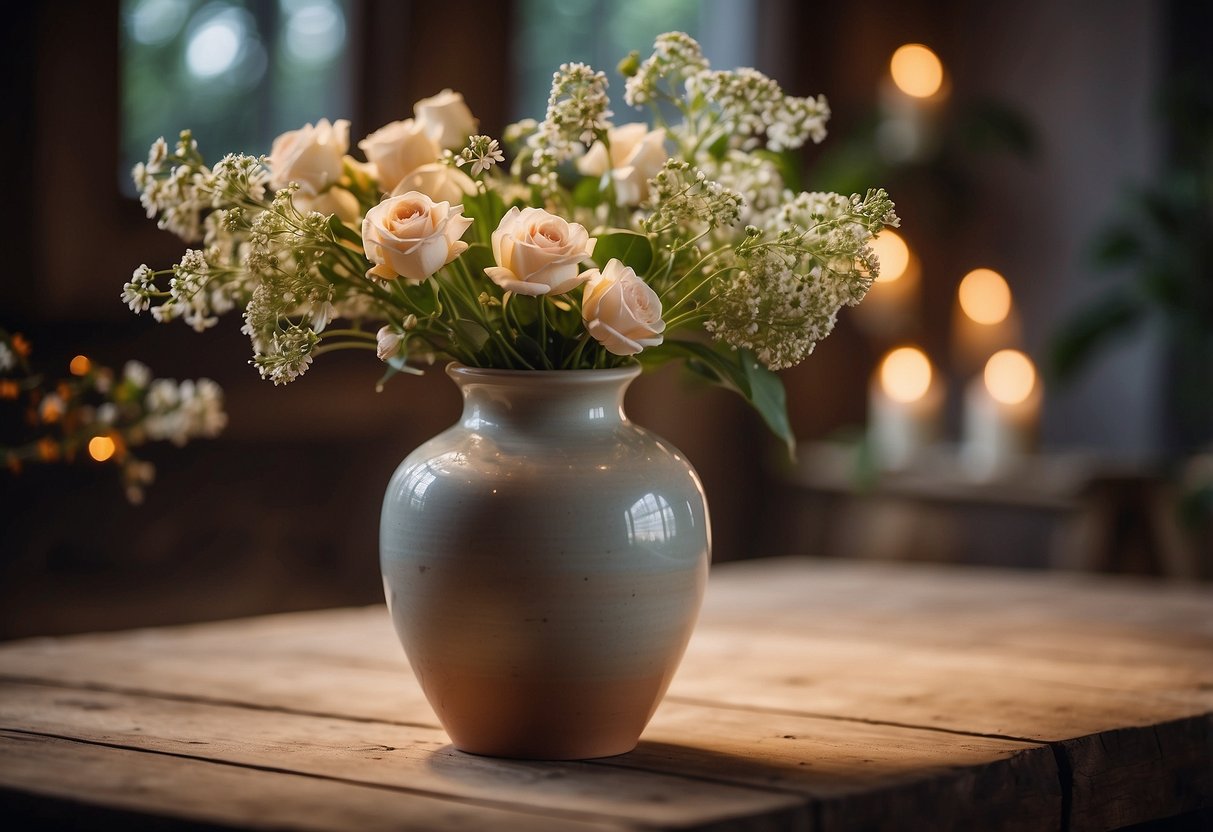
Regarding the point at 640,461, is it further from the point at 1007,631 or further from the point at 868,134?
the point at 868,134

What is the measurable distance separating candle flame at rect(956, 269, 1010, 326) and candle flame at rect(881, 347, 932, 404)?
0.44 ft

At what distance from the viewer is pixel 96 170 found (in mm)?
2322

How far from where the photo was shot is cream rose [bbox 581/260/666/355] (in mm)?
889

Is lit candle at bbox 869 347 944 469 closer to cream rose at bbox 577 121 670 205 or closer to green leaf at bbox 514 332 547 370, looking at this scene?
cream rose at bbox 577 121 670 205

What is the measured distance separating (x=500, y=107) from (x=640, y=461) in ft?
6.71

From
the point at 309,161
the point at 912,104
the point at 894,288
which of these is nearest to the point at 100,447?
the point at 309,161

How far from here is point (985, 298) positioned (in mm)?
2746

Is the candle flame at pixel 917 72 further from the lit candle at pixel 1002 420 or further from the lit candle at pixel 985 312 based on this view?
the lit candle at pixel 1002 420

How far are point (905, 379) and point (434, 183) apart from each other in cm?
202

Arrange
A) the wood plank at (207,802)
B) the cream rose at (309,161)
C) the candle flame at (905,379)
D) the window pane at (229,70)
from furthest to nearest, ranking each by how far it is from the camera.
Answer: the candle flame at (905,379) → the window pane at (229,70) → the cream rose at (309,161) → the wood plank at (207,802)

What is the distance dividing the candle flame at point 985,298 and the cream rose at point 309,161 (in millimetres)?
1906

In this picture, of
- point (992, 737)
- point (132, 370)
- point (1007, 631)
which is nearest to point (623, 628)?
point (992, 737)

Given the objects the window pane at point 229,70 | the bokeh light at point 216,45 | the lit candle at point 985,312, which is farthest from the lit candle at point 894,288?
the bokeh light at point 216,45

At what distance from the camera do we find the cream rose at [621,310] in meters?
0.89
